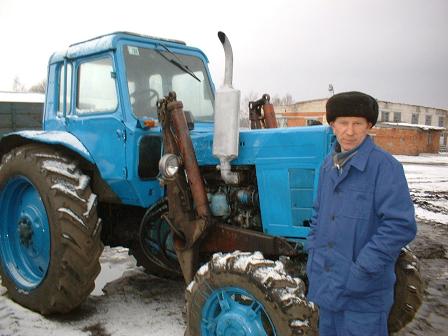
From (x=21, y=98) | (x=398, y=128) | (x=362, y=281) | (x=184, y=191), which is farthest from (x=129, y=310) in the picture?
(x=398, y=128)

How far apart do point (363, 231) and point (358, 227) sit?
1.1 inches

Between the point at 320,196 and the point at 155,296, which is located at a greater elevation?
the point at 320,196

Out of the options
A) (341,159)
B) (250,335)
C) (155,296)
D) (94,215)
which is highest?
(341,159)

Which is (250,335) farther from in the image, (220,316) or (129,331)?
(129,331)

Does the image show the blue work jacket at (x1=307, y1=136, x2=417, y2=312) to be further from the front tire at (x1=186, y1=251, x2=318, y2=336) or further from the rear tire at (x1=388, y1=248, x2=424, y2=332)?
the rear tire at (x1=388, y1=248, x2=424, y2=332)

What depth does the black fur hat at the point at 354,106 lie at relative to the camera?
206cm

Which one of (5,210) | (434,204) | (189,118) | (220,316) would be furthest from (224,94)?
(434,204)

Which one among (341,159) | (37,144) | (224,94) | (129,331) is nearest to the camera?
(341,159)

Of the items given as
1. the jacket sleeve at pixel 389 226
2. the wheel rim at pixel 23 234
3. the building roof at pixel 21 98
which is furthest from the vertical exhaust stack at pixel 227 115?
the building roof at pixel 21 98

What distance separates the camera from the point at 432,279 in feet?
16.4

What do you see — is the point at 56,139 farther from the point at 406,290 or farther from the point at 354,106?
the point at 406,290

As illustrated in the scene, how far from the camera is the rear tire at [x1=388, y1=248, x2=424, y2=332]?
2.99m

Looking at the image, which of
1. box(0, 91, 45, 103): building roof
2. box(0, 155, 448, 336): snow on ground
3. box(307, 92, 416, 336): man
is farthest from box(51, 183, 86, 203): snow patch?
box(0, 91, 45, 103): building roof

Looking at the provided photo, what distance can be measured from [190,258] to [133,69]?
66.6 inches
